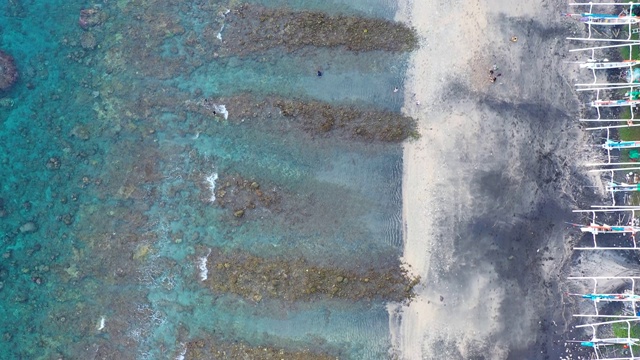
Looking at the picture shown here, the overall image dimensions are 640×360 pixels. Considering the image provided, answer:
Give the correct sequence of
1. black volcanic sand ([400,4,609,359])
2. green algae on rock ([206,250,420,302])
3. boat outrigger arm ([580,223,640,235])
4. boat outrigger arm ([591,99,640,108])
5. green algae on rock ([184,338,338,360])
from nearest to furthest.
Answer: green algae on rock ([184,338,338,360])
green algae on rock ([206,250,420,302])
black volcanic sand ([400,4,609,359])
boat outrigger arm ([580,223,640,235])
boat outrigger arm ([591,99,640,108])

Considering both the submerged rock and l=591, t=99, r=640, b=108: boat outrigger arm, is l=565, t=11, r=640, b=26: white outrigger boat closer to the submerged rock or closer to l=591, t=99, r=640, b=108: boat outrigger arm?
l=591, t=99, r=640, b=108: boat outrigger arm

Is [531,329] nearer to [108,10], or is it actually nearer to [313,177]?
[313,177]

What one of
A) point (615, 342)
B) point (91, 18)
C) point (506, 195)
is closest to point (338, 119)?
point (506, 195)

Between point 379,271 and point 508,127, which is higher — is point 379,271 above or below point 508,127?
below

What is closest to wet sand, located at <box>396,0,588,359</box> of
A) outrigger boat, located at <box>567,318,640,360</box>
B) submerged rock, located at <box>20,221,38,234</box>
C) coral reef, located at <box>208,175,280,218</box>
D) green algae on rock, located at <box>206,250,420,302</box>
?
green algae on rock, located at <box>206,250,420,302</box>

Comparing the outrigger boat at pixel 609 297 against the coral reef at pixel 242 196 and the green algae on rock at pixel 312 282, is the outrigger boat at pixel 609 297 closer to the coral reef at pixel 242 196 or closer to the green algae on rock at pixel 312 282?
the green algae on rock at pixel 312 282

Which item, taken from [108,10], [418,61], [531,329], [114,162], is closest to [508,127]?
[418,61]
